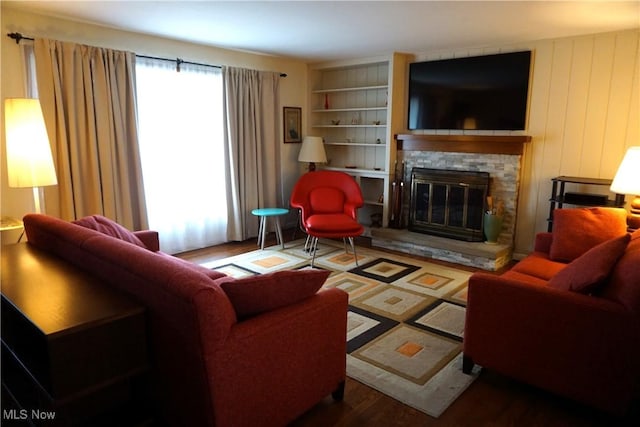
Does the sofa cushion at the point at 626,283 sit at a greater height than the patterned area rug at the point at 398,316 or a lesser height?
greater

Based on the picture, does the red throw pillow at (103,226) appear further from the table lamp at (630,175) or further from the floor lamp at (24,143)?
the table lamp at (630,175)

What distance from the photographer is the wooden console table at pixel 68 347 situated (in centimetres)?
151

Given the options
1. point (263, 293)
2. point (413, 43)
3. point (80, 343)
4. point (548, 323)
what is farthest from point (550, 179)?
point (80, 343)

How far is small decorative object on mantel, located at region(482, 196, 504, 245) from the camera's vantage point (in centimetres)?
450

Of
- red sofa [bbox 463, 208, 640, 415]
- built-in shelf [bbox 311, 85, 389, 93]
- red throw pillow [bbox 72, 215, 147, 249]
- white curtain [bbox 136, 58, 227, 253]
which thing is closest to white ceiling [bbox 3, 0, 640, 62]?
white curtain [bbox 136, 58, 227, 253]

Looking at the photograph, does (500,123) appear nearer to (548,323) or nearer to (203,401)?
(548,323)

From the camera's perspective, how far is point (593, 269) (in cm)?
208

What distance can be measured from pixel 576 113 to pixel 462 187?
1.29 m

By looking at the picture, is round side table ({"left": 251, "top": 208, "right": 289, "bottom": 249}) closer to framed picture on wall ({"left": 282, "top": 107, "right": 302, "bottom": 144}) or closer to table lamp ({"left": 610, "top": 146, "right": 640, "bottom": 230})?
framed picture on wall ({"left": 282, "top": 107, "right": 302, "bottom": 144})

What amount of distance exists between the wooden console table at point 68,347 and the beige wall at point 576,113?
13.4ft

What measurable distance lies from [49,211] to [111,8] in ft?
5.77

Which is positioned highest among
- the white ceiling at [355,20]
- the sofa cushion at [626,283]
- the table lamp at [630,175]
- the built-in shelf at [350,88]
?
the white ceiling at [355,20]

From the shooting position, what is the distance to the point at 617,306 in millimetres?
1940

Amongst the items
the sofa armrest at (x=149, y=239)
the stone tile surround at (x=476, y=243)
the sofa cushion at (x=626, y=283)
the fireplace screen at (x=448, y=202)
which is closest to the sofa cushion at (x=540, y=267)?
the sofa cushion at (x=626, y=283)
